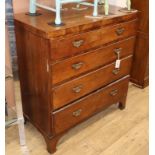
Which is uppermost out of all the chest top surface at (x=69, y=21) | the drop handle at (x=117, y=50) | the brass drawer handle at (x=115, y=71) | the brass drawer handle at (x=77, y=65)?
the chest top surface at (x=69, y=21)

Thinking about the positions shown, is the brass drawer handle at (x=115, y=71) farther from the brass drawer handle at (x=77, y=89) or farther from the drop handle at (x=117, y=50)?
the brass drawer handle at (x=77, y=89)

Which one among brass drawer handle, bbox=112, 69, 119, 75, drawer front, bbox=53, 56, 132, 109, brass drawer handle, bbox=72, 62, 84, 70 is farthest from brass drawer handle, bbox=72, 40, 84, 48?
brass drawer handle, bbox=112, 69, 119, 75

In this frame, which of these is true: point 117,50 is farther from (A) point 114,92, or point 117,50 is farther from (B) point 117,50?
(A) point 114,92

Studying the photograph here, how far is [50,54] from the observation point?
129 cm

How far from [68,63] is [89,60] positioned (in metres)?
0.20

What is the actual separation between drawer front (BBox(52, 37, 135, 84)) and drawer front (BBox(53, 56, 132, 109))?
2.0 inches

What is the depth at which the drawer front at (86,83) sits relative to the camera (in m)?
1.46

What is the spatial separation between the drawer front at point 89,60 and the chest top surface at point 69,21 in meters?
0.17

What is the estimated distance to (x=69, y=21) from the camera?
1418mm

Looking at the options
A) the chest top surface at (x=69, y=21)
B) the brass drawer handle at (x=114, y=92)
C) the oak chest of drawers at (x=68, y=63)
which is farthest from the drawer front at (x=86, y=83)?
the chest top surface at (x=69, y=21)

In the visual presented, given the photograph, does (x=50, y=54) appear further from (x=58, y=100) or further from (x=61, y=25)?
(x=58, y=100)

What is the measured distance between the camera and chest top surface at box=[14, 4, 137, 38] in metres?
1.28

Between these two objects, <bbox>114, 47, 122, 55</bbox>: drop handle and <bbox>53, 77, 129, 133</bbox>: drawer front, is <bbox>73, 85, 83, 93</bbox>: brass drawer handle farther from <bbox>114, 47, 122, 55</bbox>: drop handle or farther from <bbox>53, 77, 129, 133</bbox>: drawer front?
<bbox>114, 47, 122, 55</bbox>: drop handle
